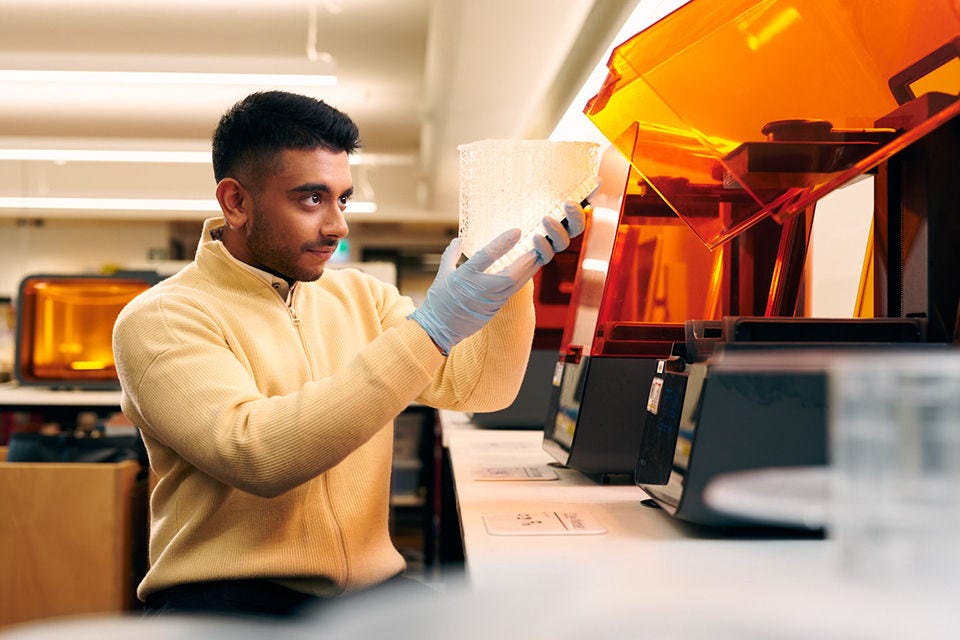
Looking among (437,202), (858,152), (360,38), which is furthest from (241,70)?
(437,202)

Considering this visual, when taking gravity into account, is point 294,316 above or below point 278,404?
above

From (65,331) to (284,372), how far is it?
2572mm

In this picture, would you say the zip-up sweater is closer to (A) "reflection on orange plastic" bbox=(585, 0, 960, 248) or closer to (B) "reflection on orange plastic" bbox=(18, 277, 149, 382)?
(A) "reflection on orange plastic" bbox=(585, 0, 960, 248)

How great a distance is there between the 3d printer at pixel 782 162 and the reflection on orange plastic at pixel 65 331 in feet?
9.15

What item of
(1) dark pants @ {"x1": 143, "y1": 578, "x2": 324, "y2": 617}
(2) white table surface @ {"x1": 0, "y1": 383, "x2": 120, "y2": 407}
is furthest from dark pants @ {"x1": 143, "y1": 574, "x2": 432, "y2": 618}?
(2) white table surface @ {"x1": 0, "y1": 383, "x2": 120, "y2": 407}

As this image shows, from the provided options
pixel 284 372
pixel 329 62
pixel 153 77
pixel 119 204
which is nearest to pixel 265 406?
pixel 284 372

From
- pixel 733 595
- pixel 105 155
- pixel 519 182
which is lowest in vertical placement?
pixel 733 595

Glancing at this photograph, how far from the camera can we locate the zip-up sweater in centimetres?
115

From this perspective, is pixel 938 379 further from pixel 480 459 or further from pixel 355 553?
pixel 480 459

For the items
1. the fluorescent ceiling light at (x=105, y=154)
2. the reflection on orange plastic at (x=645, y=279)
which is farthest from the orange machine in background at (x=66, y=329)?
the reflection on orange plastic at (x=645, y=279)

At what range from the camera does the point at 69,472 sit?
8.20 feet

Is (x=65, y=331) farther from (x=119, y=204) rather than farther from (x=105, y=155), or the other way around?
(x=119, y=204)

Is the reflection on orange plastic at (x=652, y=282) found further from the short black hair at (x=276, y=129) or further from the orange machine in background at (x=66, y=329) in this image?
the orange machine in background at (x=66, y=329)

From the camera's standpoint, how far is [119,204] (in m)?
8.20
